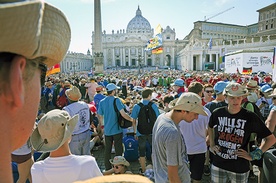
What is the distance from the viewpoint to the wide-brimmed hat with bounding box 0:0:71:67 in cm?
50

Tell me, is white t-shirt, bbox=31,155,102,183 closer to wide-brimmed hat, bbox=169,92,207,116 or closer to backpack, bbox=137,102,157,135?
wide-brimmed hat, bbox=169,92,207,116

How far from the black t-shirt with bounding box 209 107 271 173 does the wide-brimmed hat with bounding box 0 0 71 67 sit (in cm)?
304

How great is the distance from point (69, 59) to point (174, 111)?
91.0 meters

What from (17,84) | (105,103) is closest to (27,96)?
(17,84)

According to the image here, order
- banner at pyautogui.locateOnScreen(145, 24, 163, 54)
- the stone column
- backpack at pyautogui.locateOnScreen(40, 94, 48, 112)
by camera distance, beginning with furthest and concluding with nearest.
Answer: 1. banner at pyautogui.locateOnScreen(145, 24, 163, 54)
2. the stone column
3. backpack at pyautogui.locateOnScreen(40, 94, 48, 112)

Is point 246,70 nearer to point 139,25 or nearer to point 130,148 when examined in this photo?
point 130,148

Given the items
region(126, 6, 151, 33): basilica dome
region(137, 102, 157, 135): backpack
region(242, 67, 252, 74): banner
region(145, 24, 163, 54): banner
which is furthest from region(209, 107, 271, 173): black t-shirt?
region(126, 6, 151, 33): basilica dome

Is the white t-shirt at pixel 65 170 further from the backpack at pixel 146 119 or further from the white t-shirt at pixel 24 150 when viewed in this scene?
the backpack at pixel 146 119

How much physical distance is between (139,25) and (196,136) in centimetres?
12900

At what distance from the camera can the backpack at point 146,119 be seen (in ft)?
16.3

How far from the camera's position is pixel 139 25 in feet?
420

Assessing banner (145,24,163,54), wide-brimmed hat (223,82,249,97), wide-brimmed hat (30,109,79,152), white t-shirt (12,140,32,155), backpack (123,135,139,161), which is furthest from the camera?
banner (145,24,163,54)

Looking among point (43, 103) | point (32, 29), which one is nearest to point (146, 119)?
point (32, 29)

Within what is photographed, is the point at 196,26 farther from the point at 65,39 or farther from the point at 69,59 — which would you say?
the point at 65,39
